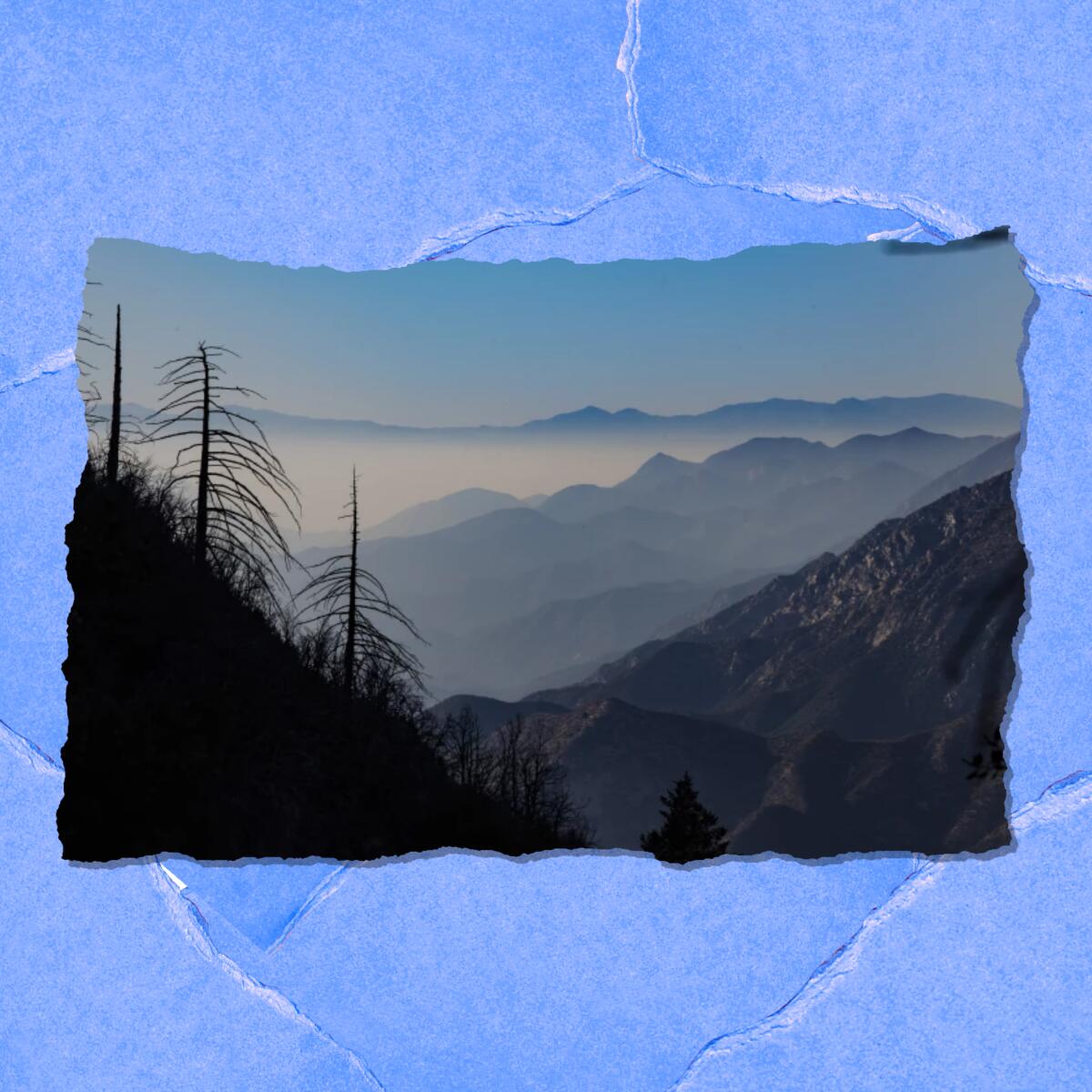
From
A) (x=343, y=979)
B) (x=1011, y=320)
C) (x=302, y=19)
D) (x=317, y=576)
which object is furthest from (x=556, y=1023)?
(x=302, y=19)

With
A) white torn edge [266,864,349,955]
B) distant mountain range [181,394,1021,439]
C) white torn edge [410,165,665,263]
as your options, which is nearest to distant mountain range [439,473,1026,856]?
distant mountain range [181,394,1021,439]

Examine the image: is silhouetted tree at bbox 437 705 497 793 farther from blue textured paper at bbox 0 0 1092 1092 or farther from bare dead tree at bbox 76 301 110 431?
bare dead tree at bbox 76 301 110 431

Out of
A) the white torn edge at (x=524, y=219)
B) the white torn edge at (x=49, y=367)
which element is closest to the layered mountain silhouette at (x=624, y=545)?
the white torn edge at (x=524, y=219)

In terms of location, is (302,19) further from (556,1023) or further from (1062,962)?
(1062,962)

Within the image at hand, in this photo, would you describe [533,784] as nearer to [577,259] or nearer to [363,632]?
[363,632]

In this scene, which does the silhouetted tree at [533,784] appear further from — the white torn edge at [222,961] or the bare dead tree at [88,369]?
the bare dead tree at [88,369]
